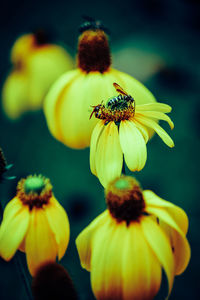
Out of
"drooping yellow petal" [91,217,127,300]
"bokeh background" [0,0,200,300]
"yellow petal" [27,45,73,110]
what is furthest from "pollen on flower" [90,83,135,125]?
"yellow petal" [27,45,73,110]

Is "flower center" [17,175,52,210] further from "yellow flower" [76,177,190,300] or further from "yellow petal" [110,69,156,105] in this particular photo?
"yellow petal" [110,69,156,105]

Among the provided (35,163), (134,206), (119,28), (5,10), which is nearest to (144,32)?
(119,28)

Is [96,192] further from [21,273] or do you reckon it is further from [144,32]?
[144,32]

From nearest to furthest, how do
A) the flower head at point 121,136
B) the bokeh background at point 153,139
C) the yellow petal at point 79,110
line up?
the flower head at point 121,136 < the yellow petal at point 79,110 < the bokeh background at point 153,139

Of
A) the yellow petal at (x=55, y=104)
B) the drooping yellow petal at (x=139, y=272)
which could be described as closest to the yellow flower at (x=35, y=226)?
the drooping yellow petal at (x=139, y=272)

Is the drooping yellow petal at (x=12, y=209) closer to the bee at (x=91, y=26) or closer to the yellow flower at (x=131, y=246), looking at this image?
the yellow flower at (x=131, y=246)

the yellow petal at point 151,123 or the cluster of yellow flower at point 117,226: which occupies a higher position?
the yellow petal at point 151,123
